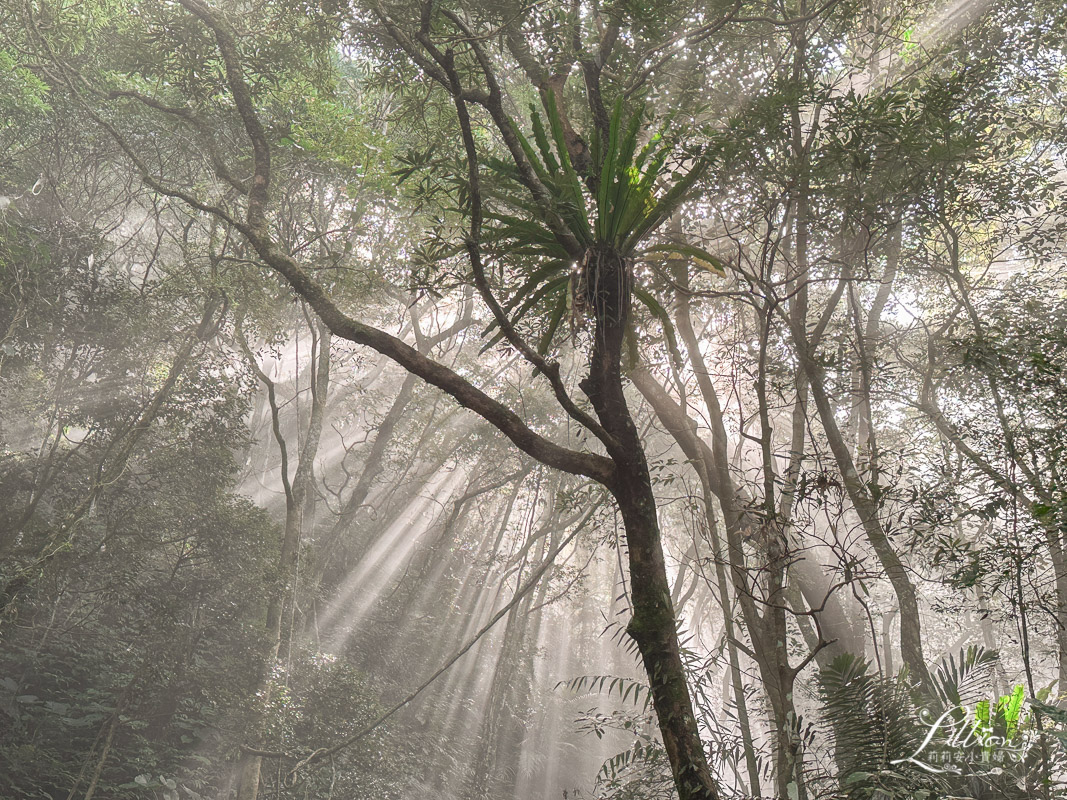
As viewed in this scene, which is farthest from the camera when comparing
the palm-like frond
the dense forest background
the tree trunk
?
the dense forest background

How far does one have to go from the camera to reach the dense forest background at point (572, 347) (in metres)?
2.70

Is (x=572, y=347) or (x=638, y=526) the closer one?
(x=638, y=526)

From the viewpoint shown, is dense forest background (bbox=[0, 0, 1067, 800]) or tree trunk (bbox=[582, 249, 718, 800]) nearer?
tree trunk (bbox=[582, 249, 718, 800])

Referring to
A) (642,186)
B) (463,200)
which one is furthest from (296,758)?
(642,186)

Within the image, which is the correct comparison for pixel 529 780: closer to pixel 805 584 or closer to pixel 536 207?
pixel 805 584

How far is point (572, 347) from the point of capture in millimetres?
5102

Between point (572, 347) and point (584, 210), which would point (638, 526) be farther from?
point (572, 347)

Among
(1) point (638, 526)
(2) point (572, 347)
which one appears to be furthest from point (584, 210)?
(2) point (572, 347)

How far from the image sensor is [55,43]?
645 cm

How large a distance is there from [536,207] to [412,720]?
11.8 m

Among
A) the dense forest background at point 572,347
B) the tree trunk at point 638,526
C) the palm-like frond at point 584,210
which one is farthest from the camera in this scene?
the dense forest background at point 572,347

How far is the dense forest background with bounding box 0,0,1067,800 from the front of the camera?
270 cm

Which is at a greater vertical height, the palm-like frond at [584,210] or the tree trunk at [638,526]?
the palm-like frond at [584,210]

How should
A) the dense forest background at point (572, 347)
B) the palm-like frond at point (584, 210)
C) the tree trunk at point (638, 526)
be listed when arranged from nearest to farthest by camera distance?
the tree trunk at point (638, 526), the palm-like frond at point (584, 210), the dense forest background at point (572, 347)
